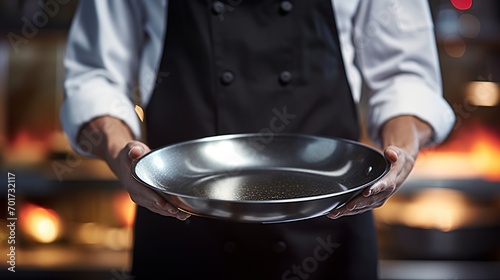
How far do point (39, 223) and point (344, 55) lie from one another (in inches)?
53.8

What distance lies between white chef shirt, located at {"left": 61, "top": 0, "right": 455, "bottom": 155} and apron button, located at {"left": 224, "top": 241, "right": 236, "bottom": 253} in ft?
0.80

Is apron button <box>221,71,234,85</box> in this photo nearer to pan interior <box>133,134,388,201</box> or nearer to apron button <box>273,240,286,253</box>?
pan interior <box>133,134,388,201</box>

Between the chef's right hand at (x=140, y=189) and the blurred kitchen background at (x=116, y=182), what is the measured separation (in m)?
1.13

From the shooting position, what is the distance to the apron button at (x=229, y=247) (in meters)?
0.99

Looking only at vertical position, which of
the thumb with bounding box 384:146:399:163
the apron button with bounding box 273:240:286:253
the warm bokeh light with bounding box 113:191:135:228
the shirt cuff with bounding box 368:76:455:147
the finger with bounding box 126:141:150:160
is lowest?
the warm bokeh light with bounding box 113:191:135:228

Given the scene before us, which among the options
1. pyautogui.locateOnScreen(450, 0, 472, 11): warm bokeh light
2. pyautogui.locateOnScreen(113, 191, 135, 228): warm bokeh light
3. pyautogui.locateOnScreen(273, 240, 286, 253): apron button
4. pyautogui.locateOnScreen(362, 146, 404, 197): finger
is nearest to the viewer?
pyautogui.locateOnScreen(362, 146, 404, 197): finger

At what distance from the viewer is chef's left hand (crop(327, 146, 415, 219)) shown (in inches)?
27.5

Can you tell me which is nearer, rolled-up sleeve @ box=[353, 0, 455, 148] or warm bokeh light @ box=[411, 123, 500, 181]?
rolled-up sleeve @ box=[353, 0, 455, 148]

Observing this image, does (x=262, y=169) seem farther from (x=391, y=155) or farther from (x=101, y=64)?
(x=101, y=64)

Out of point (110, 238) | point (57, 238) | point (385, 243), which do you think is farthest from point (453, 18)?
point (57, 238)

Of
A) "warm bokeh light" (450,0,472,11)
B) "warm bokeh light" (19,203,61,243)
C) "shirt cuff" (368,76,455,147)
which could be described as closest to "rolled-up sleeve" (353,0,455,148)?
"shirt cuff" (368,76,455,147)

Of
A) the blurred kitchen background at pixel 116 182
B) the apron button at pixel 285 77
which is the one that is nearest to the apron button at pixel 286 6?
the apron button at pixel 285 77

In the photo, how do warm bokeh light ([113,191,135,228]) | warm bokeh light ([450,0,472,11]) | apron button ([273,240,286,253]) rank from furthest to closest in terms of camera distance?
warm bokeh light ([113,191,135,228]) → warm bokeh light ([450,0,472,11]) → apron button ([273,240,286,253])

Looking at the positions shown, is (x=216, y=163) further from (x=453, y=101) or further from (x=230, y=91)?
(x=453, y=101)
